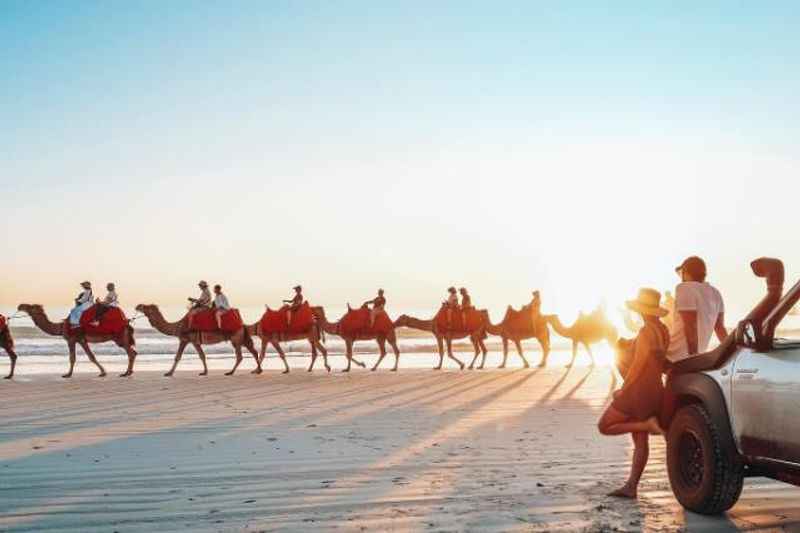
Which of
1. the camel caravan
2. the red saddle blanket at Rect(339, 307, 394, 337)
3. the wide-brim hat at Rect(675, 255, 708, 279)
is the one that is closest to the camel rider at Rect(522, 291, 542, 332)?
the camel caravan

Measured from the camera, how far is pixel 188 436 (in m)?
10.2

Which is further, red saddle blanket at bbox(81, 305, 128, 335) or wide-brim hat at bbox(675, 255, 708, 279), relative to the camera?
red saddle blanket at bbox(81, 305, 128, 335)

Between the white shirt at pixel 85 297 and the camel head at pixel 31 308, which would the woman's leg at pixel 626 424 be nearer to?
the white shirt at pixel 85 297

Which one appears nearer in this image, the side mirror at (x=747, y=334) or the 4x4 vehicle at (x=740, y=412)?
the 4x4 vehicle at (x=740, y=412)

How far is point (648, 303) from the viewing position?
6.92m

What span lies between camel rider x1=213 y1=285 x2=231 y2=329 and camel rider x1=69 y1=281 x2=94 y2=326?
3.16 metres

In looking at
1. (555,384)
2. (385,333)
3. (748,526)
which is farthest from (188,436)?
(385,333)

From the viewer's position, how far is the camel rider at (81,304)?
22.1 metres

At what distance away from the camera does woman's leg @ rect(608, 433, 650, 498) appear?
6.75 meters

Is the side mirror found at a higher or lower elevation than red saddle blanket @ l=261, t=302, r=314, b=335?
lower

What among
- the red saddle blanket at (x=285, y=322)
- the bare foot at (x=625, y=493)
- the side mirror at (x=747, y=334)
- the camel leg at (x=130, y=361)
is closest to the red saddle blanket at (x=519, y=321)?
the red saddle blanket at (x=285, y=322)

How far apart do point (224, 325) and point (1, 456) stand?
14.6 metres

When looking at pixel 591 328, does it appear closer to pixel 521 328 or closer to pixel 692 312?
pixel 521 328

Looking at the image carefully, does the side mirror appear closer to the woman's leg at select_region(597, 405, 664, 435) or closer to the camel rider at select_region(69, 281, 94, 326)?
the woman's leg at select_region(597, 405, 664, 435)
